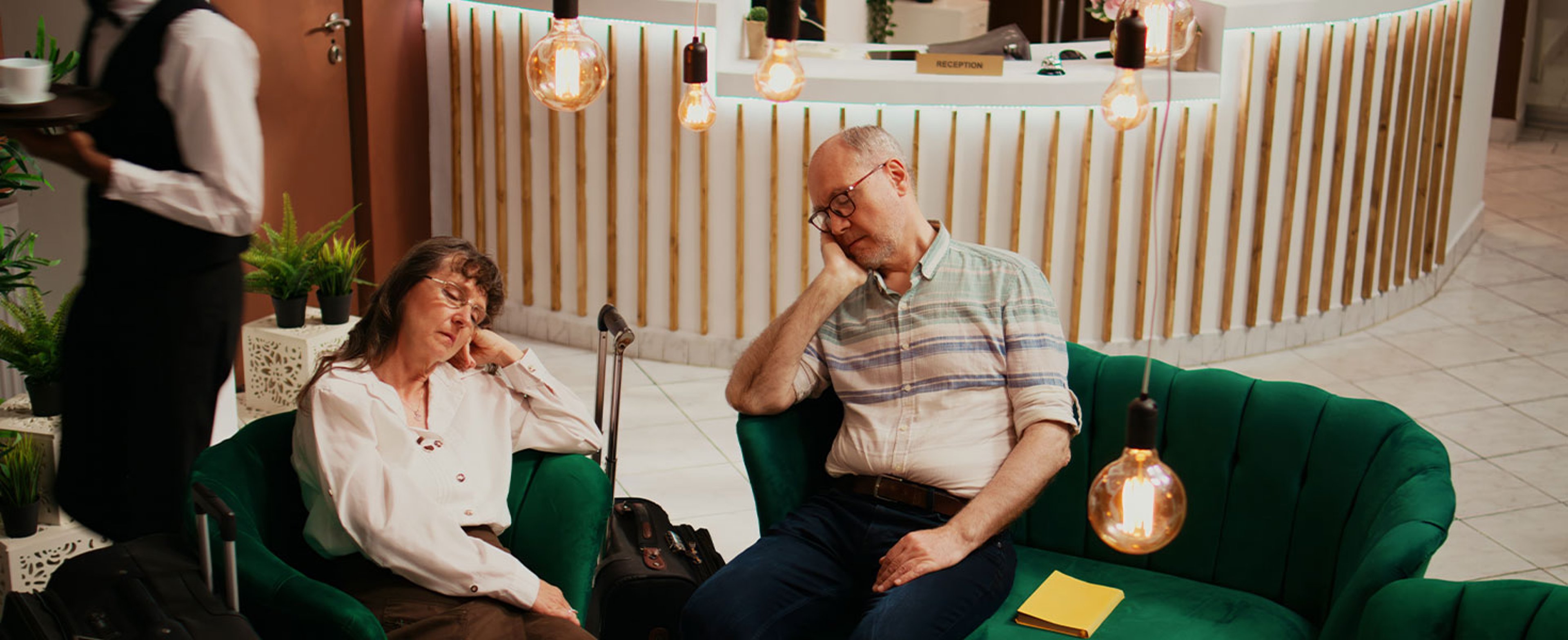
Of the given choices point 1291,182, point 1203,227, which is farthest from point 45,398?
point 1291,182

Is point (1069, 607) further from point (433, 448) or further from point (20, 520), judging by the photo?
point (20, 520)

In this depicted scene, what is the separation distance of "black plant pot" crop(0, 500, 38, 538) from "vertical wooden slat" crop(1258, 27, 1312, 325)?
4317 mm

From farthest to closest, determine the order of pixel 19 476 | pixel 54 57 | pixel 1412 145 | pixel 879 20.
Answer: pixel 879 20
pixel 1412 145
pixel 54 57
pixel 19 476

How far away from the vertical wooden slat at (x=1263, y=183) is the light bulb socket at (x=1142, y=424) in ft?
12.8

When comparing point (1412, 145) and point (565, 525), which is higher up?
point (1412, 145)

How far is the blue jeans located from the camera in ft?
9.05

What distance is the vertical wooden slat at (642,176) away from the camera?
5516 mm

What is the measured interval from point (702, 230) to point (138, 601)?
A: 341 centimetres

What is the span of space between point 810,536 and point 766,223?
2778 millimetres

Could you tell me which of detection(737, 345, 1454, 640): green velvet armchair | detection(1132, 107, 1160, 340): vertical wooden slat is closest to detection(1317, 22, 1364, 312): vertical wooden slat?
detection(1132, 107, 1160, 340): vertical wooden slat

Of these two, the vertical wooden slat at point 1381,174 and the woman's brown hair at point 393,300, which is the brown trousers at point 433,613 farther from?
the vertical wooden slat at point 1381,174

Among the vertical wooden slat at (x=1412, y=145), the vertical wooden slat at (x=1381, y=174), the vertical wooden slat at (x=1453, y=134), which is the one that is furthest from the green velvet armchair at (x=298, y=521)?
the vertical wooden slat at (x=1453, y=134)

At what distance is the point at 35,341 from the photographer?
3.65 metres

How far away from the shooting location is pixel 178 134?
3.00 meters
